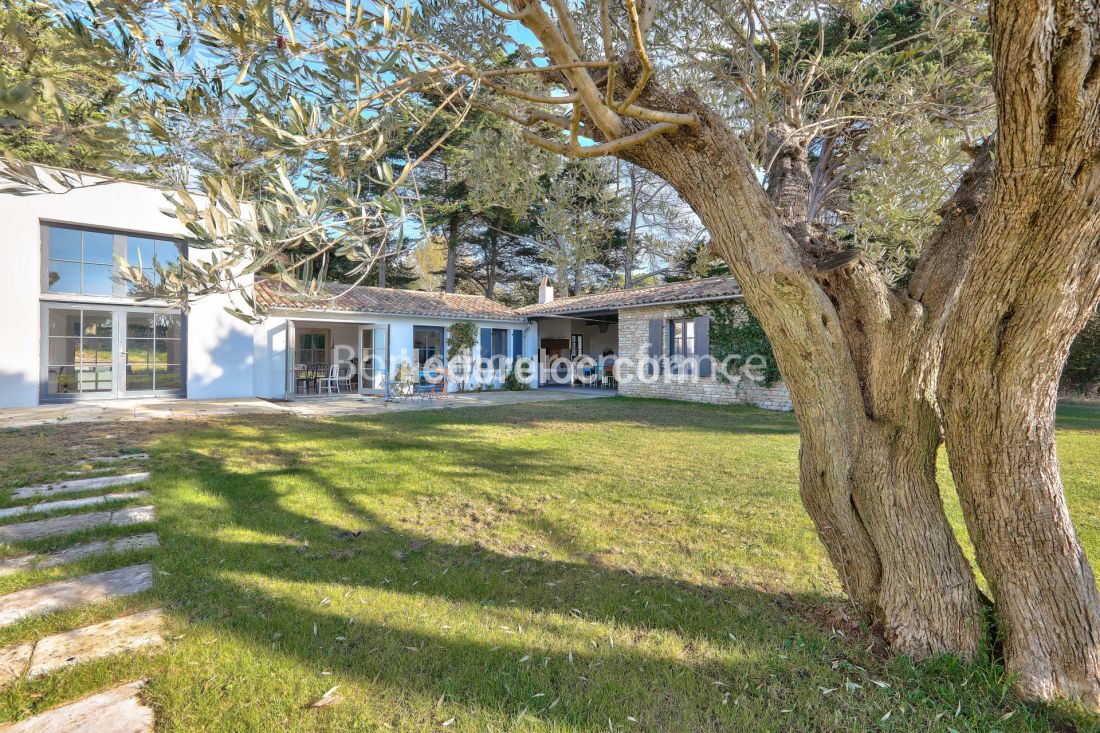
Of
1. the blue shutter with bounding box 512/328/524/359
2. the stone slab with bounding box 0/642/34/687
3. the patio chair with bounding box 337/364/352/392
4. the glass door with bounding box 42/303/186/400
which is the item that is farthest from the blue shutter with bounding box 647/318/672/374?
the stone slab with bounding box 0/642/34/687

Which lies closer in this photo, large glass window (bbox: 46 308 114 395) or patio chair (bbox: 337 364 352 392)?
large glass window (bbox: 46 308 114 395)

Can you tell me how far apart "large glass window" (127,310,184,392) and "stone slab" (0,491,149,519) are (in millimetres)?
→ 9067

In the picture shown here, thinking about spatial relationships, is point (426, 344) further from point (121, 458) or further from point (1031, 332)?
point (1031, 332)

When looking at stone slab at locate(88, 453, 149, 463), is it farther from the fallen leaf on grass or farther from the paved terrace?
the fallen leaf on grass

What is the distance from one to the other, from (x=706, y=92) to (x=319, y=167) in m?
4.53

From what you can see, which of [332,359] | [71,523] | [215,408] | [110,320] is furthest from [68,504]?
[332,359]

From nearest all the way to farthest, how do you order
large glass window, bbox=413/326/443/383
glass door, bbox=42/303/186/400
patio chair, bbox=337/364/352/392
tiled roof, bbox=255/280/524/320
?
glass door, bbox=42/303/186/400 → tiled roof, bbox=255/280/524/320 → large glass window, bbox=413/326/443/383 → patio chair, bbox=337/364/352/392

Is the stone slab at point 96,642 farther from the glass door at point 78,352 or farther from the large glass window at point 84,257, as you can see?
the glass door at point 78,352

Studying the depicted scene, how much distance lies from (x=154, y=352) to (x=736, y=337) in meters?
14.1

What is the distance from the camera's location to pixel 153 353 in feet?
38.7

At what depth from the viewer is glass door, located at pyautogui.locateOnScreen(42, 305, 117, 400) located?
10.6 metres

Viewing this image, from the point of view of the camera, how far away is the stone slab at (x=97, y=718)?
1.80 metres

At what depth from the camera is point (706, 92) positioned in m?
5.75

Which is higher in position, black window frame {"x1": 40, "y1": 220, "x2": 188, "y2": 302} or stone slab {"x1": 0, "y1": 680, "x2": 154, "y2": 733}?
black window frame {"x1": 40, "y1": 220, "x2": 188, "y2": 302}
